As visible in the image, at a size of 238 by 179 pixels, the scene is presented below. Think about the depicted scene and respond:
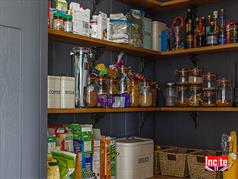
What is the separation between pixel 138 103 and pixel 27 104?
4.32ft

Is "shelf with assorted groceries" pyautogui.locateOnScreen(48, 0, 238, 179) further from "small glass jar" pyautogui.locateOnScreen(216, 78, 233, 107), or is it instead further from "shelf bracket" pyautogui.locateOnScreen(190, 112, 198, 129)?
"shelf bracket" pyautogui.locateOnScreen(190, 112, 198, 129)

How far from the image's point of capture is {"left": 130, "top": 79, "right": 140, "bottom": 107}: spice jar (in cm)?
267

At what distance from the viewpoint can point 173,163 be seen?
2.73 metres

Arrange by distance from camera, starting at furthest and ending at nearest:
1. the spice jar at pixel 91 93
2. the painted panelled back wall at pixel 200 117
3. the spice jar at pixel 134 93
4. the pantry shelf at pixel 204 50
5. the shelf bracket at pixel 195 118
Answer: the shelf bracket at pixel 195 118 < the painted panelled back wall at pixel 200 117 < the spice jar at pixel 134 93 < the pantry shelf at pixel 204 50 < the spice jar at pixel 91 93

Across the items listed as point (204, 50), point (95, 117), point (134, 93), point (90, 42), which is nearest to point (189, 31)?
point (204, 50)

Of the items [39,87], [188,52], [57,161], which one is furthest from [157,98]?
[39,87]

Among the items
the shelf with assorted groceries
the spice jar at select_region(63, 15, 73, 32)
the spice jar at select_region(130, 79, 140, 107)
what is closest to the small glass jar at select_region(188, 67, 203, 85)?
the shelf with assorted groceries

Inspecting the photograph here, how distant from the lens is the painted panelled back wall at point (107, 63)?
2336 millimetres

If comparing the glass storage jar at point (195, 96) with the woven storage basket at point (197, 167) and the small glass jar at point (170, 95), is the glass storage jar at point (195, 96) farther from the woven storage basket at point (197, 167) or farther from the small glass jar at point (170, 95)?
the woven storage basket at point (197, 167)

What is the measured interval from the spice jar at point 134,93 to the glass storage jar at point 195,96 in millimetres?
428

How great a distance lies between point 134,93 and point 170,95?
0.43m

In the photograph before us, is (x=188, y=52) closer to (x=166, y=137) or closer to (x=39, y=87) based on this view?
(x=166, y=137)

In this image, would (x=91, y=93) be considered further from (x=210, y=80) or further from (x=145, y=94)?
(x=210, y=80)

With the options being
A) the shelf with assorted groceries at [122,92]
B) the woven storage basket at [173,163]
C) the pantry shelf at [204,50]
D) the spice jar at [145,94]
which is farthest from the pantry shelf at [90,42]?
the woven storage basket at [173,163]
